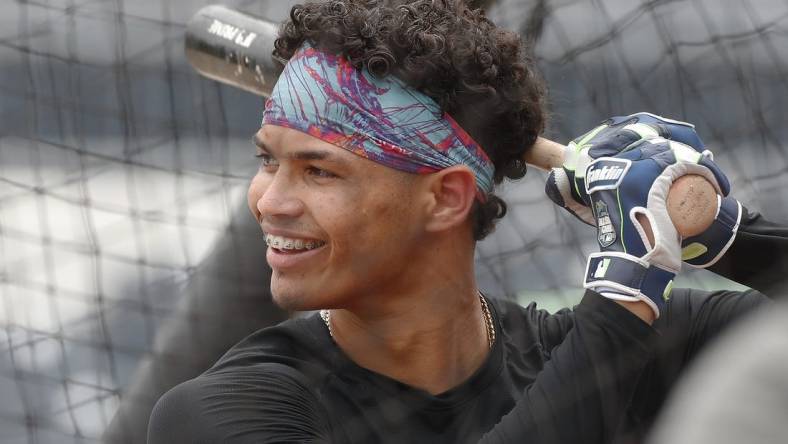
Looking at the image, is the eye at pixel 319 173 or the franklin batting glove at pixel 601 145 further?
the eye at pixel 319 173

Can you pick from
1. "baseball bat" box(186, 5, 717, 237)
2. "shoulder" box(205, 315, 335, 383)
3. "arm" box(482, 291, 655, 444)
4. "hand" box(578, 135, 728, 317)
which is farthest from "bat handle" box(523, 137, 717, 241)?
"shoulder" box(205, 315, 335, 383)

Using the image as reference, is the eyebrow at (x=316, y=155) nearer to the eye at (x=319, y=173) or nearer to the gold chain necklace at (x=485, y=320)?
the eye at (x=319, y=173)

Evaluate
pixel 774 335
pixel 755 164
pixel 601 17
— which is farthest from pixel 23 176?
pixel 774 335

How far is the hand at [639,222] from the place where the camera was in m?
1.44

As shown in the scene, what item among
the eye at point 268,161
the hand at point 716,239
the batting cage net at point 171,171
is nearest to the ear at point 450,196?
the eye at point 268,161

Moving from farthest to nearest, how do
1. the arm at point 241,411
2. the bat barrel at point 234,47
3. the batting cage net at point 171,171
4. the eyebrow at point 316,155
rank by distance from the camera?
the batting cage net at point 171,171 → the bat barrel at point 234,47 → the eyebrow at point 316,155 → the arm at point 241,411

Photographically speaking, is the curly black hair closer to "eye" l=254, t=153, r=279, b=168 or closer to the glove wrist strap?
"eye" l=254, t=153, r=279, b=168

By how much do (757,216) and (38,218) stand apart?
2332mm

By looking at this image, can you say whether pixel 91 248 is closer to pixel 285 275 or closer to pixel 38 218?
pixel 38 218

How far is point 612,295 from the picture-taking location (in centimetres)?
144

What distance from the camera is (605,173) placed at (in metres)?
1.50

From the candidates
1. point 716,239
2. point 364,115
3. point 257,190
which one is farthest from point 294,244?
point 716,239

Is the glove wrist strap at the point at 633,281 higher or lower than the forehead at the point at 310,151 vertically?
higher

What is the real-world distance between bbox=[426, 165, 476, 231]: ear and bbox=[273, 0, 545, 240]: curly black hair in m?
0.05
